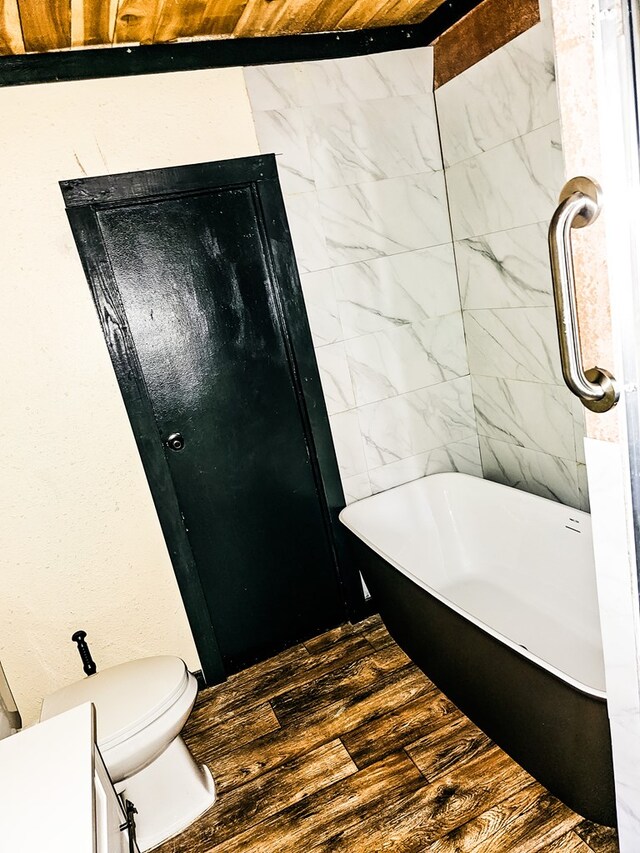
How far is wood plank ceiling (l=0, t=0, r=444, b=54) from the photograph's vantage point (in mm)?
1709

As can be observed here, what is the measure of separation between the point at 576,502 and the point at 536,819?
1.21m

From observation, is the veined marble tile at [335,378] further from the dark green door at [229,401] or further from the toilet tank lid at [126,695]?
the toilet tank lid at [126,695]

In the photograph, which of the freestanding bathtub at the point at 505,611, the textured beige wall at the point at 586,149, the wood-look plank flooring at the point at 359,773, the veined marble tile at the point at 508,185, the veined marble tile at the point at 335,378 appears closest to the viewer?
the textured beige wall at the point at 586,149

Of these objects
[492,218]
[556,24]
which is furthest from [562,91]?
[492,218]

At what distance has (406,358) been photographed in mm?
2695

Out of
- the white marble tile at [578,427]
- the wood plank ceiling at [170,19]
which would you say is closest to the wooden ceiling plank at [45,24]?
the wood plank ceiling at [170,19]

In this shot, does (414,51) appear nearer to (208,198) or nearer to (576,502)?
(208,198)

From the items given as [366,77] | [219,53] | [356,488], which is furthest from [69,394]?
[366,77]

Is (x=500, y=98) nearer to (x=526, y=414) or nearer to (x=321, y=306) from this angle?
(x=321, y=306)

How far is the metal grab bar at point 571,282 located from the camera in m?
0.89

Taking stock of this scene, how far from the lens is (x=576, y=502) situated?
238cm

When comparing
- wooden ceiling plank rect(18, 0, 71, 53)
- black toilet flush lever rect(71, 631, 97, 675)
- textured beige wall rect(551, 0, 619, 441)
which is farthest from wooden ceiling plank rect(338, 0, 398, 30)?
black toilet flush lever rect(71, 631, 97, 675)

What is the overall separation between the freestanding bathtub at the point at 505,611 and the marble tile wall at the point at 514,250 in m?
0.29

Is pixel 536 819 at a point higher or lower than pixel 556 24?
lower
